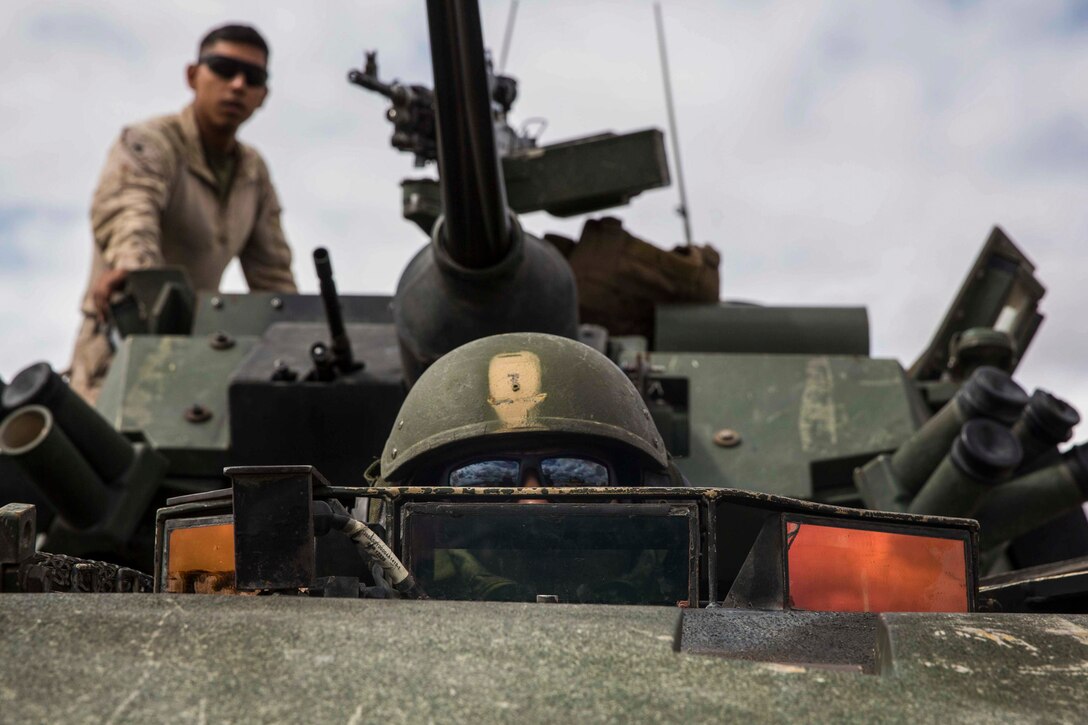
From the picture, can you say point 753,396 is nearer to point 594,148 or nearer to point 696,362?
point 696,362

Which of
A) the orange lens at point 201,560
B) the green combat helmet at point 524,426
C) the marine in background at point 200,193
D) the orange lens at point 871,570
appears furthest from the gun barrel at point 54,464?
the orange lens at point 871,570

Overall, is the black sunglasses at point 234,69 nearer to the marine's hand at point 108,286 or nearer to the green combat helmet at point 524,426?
the marine's hand at point 108,286

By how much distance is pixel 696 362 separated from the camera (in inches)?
319

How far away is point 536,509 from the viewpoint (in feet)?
12.6

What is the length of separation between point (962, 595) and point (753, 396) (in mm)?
3891

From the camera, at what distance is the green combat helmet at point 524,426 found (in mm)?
4969

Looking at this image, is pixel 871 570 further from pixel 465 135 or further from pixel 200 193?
pixel 200 193

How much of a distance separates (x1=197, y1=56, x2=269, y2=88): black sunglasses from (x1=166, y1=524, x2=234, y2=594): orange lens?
6.90 metres

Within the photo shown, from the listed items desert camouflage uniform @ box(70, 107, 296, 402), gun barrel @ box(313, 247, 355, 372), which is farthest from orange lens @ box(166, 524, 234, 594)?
desert camouflage uniform @ box(70, 107, 296, 402)

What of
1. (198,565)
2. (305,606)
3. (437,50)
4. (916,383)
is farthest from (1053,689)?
(916,383)

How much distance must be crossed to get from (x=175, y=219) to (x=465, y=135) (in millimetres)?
4154

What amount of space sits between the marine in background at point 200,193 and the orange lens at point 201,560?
5492mm

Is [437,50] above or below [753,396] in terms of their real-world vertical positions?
above

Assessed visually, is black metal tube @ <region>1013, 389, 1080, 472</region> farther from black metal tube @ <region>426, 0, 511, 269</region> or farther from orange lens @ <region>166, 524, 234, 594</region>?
orange lens @ <region>166, 524, 234, 594</region>
